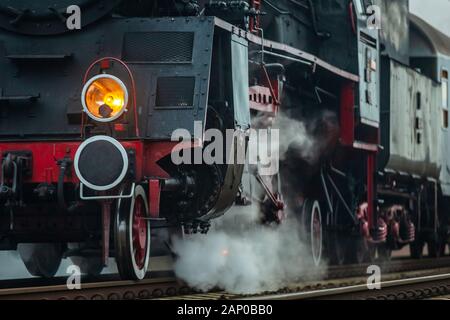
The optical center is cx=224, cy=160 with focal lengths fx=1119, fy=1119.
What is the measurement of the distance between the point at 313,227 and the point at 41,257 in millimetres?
3332

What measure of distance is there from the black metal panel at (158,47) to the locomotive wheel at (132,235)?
98 cm

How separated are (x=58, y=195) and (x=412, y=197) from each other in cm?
845

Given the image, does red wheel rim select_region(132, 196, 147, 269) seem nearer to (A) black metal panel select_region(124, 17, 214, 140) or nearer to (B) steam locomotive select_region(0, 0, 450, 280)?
(B) steam locomotive select_region(0, 0, 450, 280)

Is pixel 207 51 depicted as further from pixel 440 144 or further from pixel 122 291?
pixel 440 144

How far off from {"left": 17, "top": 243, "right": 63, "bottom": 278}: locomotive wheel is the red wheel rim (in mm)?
2095

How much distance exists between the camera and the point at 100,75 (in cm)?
730

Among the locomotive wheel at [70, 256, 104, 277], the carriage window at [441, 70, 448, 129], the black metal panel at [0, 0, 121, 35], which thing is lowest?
the locomotive wheel at [70, 256, 104, 277]

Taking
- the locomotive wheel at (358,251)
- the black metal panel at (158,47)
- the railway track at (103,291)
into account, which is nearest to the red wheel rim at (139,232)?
the railway track at (103,291)

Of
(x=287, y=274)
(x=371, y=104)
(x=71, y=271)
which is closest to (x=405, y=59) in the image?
(x=371, y=104)

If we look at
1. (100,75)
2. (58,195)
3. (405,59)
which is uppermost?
(405,59)

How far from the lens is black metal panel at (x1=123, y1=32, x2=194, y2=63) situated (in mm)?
7672

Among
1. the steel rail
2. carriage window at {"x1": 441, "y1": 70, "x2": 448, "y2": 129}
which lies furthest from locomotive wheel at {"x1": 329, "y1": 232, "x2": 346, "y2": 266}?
carriage window at {"x1": 441, "y1": 70, "x2": 448, "y2": 129}

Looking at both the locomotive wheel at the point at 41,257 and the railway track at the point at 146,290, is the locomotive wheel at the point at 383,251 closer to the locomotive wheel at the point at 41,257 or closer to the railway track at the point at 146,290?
the railway track at the point at 146,290

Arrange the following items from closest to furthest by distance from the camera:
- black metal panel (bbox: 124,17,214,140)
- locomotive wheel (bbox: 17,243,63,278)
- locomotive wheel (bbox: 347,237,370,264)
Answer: black metal panel (bbox: 124,17,214,140) → locomotive wheel (bbox: 17,243,63,278) → locomotive wheel (bbox: 347,237,370,264)
